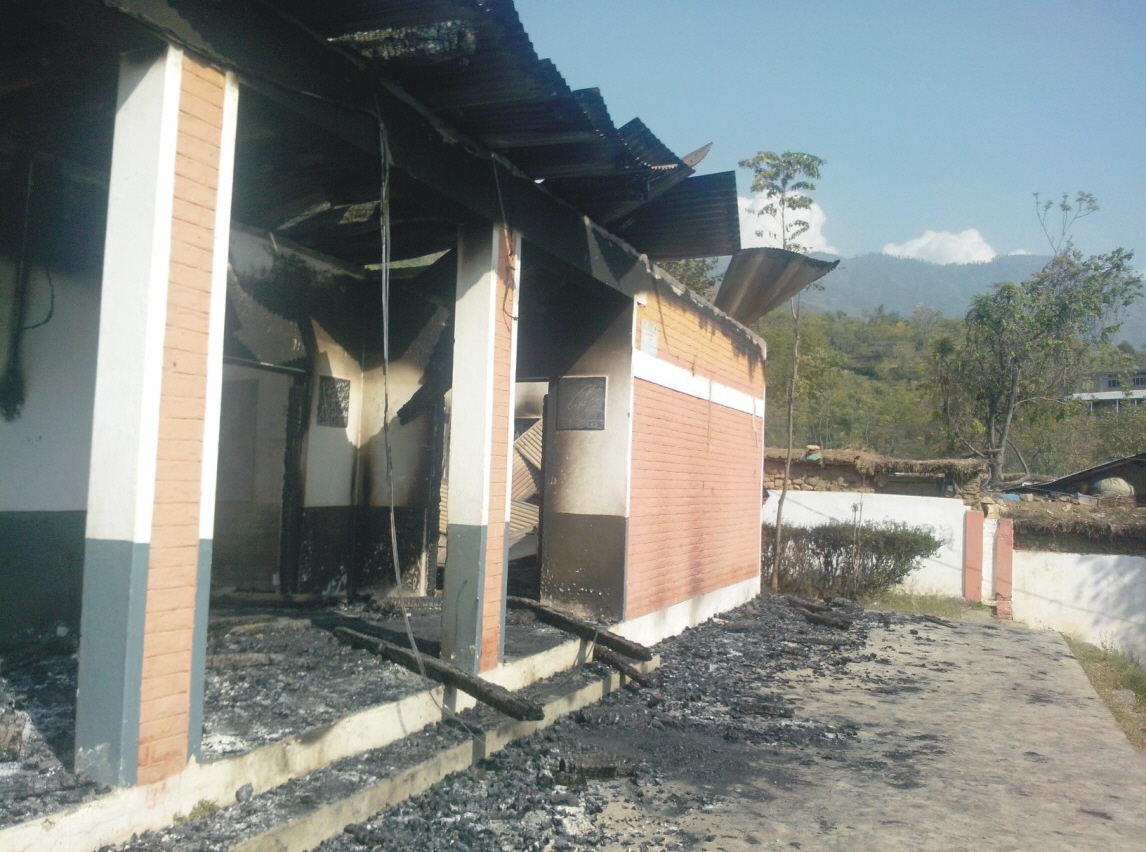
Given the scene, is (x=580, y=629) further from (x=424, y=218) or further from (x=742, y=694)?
(x=424, y=218)

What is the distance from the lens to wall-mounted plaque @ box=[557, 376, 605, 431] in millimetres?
8711

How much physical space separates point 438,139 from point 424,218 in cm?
128

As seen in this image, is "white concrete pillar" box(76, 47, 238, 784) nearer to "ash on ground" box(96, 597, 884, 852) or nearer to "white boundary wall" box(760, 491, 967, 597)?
"ash on ground" box(96, 597, 884, 852)

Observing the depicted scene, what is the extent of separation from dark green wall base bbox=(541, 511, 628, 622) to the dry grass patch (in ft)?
15.2

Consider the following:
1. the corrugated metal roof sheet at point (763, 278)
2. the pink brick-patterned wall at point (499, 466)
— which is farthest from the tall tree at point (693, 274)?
the pink brick-patterned wall at point (499, 466)

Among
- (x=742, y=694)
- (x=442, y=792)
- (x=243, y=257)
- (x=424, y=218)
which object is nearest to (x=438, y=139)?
(x=424, y=218)

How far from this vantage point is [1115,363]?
93.0 ft

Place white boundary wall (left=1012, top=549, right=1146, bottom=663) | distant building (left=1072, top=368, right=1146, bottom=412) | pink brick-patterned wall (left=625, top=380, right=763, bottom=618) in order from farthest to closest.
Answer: distant building (left=1072, top=368, right=1146, bottom=412), white boundary wall (left=1012, top=549, right=1146, bottom=663), pink brick-patterned wall (left=625, top=380, right=763, bottom=618)

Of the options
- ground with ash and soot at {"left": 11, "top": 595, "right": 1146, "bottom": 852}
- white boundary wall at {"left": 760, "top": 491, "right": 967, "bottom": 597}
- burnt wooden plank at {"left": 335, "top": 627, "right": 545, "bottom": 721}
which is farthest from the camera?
white boundary wall at {"left": 760, "top": 491, "right": 967, "bottom": 597}

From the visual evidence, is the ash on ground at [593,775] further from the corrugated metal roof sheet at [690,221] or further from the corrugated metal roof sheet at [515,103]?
the corrugated metal roof sheet at [690,221]

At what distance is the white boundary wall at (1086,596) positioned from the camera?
16734mm

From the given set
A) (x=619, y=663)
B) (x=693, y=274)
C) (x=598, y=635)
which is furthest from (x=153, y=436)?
(x=693, y=274)

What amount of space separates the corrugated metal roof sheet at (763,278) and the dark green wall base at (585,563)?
10.6 ft

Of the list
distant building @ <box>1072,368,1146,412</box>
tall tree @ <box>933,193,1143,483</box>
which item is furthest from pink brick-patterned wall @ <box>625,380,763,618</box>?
distant building @ <box>1072,368,1146,412</box>
